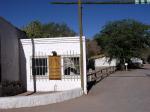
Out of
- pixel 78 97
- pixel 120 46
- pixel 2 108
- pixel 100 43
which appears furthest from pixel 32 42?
pixel 100 43

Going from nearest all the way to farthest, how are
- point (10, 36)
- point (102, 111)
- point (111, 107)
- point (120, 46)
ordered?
1. point (102, 111)
2. point (111, 107)
3. point (10, 36)
4. point (120, 46)

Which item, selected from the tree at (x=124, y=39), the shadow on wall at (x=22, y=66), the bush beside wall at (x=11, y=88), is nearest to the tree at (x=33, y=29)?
the tree at (x=124, y=39)

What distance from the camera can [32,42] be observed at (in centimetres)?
2211

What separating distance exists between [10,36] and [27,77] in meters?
3.02

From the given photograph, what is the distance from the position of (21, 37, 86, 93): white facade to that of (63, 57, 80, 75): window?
20cm

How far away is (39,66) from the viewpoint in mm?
22328

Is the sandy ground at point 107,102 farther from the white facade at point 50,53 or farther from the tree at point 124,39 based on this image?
the tree at point 124,39

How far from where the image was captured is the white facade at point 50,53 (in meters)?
21.6

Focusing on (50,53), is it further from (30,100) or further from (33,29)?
(33,29)

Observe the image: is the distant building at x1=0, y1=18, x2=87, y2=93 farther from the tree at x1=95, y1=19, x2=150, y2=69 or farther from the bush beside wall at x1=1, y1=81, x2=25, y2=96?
the tree at x1=95, y1=19, x2=150, y2=69

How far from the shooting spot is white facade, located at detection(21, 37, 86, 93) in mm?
21578

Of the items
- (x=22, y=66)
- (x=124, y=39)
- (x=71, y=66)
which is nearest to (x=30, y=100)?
(x=71, y=66)

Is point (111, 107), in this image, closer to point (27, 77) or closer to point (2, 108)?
point (2, 108)

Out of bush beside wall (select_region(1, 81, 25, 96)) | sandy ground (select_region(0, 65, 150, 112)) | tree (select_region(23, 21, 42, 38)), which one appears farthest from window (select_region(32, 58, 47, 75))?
tree (select_region(23, 21, 42, 38))
